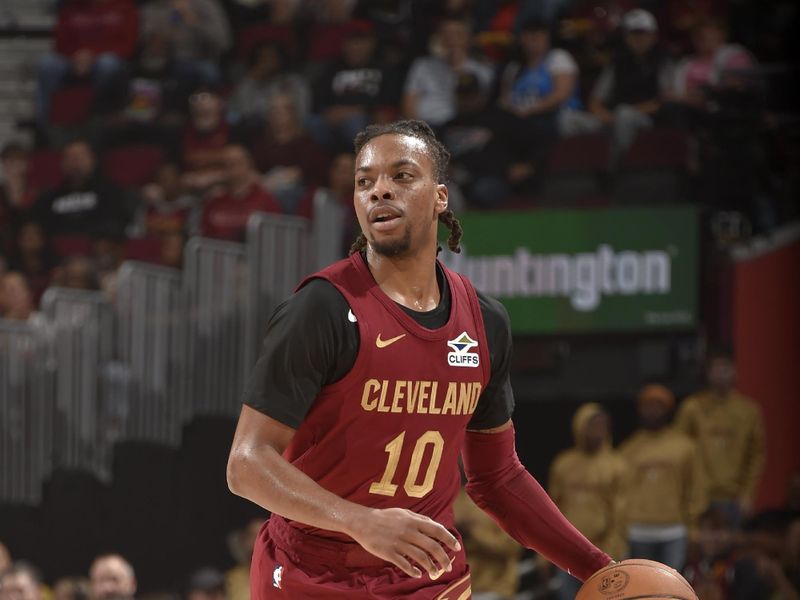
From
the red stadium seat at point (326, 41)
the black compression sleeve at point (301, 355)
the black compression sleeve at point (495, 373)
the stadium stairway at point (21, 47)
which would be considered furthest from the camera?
the stadium stairway at point (21, 47)

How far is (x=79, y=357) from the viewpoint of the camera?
893cm

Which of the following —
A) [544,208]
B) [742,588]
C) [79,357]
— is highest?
[544,208]

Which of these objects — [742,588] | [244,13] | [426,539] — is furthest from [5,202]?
[426,539]

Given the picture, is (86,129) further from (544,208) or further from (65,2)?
(544,208)

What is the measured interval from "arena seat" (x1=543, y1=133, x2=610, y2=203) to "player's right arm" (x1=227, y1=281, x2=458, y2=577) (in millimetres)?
6025

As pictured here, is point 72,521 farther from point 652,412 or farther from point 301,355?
point 301,355

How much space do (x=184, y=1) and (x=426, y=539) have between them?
25.6ft

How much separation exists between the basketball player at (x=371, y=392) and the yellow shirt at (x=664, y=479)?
17.5 feet

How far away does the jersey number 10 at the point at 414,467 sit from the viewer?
109 inches

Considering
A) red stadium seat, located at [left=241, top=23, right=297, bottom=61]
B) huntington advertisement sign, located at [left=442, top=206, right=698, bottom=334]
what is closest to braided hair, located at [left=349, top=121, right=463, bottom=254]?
huntington advertisement sign, located at [left=442, top=206, right=698, bottom=334]

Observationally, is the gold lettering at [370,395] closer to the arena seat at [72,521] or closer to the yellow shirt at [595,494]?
the yellow shirt at [595,494]

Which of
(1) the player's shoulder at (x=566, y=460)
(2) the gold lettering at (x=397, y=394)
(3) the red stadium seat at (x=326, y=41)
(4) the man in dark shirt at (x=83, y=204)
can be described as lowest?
(1) the player's shoulder at (x=566, y=460)

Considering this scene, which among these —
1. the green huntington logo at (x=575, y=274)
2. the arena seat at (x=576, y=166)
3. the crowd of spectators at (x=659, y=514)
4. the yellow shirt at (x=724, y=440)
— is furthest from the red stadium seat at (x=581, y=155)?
the yellow shirt at (x=724, y=440)

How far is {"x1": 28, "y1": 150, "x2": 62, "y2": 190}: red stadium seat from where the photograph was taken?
9250 millimetres
